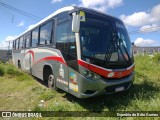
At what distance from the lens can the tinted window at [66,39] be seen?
18.2 ft

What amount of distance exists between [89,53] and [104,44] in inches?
24.5

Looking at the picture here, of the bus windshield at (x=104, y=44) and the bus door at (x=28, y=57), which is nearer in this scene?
the bus windshield at (x=104, y=44)

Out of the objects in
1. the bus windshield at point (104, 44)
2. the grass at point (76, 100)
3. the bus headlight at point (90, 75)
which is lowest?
the grass at point (76, 100)

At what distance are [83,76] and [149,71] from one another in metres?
7.49

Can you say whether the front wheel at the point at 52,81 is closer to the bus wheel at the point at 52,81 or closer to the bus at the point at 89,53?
the bus wheel at the point at 52,81

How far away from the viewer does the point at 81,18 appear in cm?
535

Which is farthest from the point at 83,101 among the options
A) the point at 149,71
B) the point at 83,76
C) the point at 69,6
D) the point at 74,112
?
the point at 149,71

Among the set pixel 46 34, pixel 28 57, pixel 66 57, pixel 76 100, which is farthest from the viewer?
pixel 28 57

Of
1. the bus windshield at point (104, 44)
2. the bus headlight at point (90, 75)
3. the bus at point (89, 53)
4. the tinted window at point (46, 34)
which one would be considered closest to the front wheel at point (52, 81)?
the bus at point (89, 53)

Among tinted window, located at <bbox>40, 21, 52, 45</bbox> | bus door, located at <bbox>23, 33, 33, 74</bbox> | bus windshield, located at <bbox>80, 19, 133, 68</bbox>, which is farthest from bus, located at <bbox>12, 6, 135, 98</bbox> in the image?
bus door, located at <bbox>23, 33, 33, 74</bbox>

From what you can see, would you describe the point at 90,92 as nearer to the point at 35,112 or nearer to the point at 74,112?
the point at 74,112

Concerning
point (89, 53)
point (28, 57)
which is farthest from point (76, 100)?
point (28, 57)

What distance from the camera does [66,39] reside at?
19.6 ft

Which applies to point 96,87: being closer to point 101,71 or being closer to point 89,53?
point 101,71
